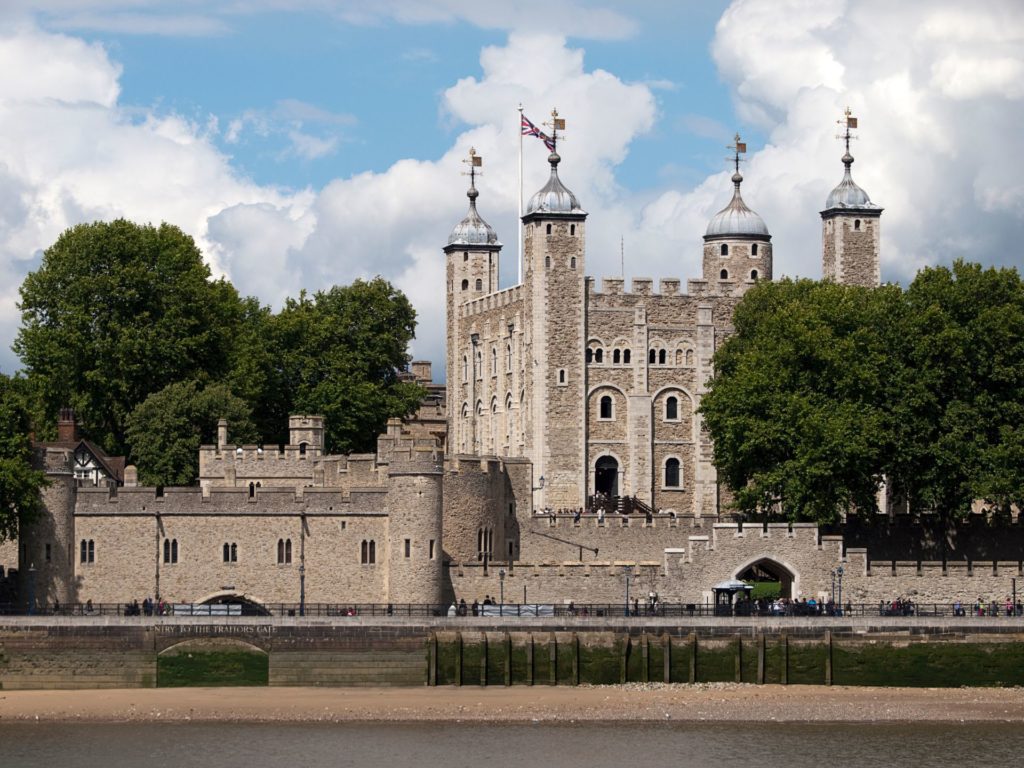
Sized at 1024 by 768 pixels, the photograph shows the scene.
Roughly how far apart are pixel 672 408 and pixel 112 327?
2279 cm

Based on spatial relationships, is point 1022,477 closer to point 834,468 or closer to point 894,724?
point 834,468

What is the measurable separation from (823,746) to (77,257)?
43417mm

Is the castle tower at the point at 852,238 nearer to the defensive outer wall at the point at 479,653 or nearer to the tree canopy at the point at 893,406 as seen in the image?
the tree canopy at the point at 893,406

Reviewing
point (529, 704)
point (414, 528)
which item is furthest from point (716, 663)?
point (414, 528)

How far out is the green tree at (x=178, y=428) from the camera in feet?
313

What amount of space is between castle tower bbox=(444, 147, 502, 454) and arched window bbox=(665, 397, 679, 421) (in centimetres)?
1015

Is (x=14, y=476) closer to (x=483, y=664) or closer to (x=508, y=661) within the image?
(x=483, y=664)

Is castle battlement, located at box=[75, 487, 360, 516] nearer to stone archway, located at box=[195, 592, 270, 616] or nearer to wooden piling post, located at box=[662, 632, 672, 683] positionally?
stone archway, located at box=[195, 592, 270, 616]

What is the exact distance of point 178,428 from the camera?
9606cm

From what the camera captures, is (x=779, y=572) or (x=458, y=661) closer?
(x=458, y=661)

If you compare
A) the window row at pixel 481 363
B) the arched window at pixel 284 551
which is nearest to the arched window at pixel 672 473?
the window row at pixel 481 363

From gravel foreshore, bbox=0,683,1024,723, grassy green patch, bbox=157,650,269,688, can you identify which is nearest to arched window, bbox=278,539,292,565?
grassy green patch, bbox=157,650,269,688

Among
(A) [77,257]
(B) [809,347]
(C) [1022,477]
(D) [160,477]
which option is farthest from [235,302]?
(C) [1022,477]

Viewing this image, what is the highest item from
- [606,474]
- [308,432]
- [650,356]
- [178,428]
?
[650,356]
